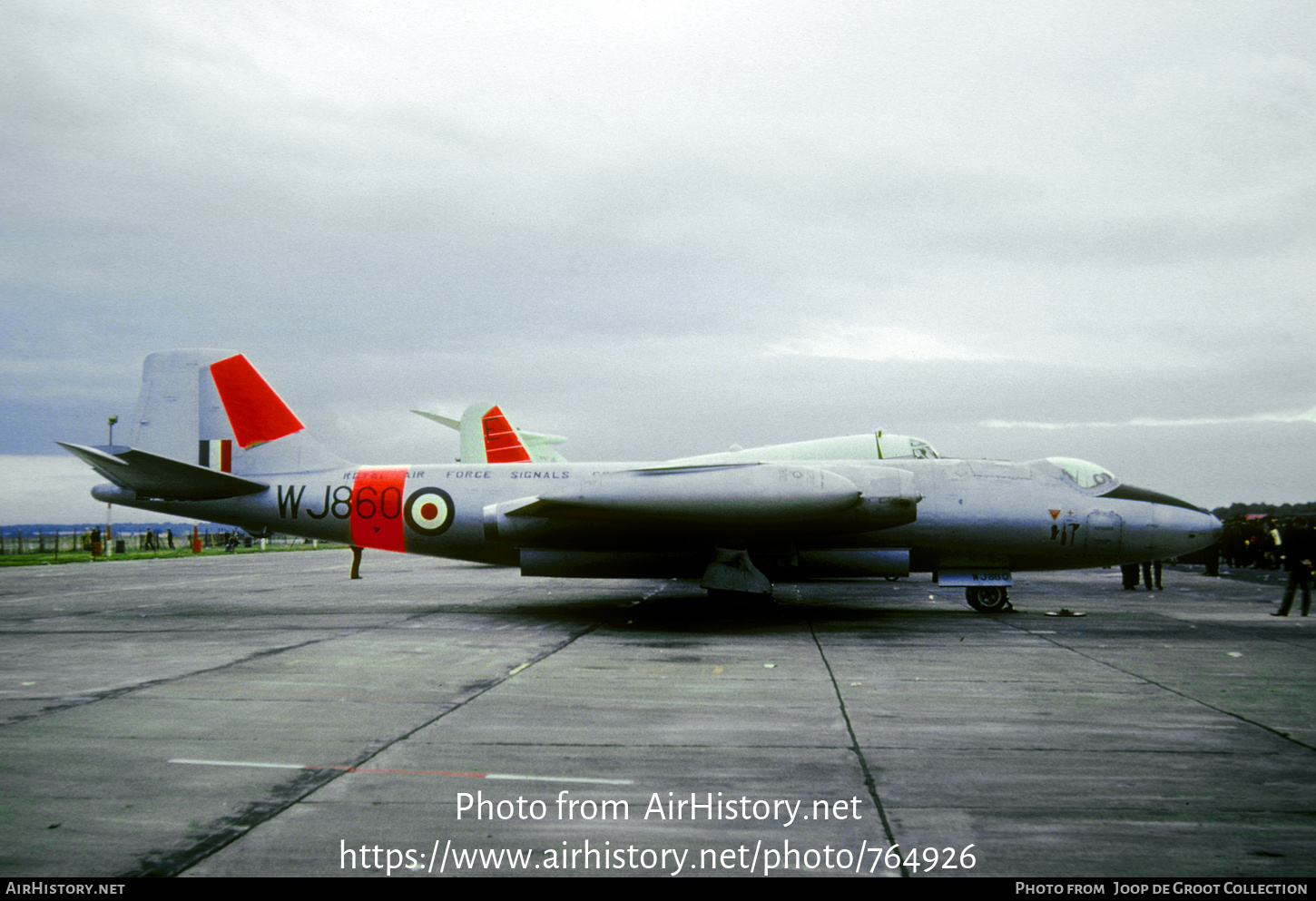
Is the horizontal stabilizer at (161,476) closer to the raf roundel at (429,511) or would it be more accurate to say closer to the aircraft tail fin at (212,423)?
the aircraft tail fin at (212,423)

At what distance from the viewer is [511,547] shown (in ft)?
47.4

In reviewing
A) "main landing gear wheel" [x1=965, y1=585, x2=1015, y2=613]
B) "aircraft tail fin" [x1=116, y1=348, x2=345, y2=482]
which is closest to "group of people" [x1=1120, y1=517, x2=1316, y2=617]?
"main landing gear wheel" [x1=965, y1=585, x2=1015, y2=613]

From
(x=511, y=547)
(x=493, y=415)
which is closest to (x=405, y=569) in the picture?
(x=493, y=415)

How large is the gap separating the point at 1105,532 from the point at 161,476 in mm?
15875

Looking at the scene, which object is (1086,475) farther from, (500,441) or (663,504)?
(500,441)

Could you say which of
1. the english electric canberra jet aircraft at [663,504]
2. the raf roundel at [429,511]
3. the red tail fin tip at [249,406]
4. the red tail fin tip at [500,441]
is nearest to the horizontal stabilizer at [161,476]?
the english electric canberra jet aircraft at [663,504]

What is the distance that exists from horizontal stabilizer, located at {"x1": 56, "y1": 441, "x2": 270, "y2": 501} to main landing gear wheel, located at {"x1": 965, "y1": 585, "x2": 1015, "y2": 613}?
12702 millimetres

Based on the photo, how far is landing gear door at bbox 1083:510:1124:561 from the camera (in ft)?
44.5

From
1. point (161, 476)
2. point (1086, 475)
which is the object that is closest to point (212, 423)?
point (161, 476)

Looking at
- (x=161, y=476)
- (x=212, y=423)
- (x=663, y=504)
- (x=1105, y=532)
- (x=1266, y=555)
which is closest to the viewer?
(x=663, y=504)

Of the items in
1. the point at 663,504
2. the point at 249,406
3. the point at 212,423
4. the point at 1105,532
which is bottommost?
the point at 1105,532

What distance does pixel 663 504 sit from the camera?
12.3 meters

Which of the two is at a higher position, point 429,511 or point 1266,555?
point 429,511
